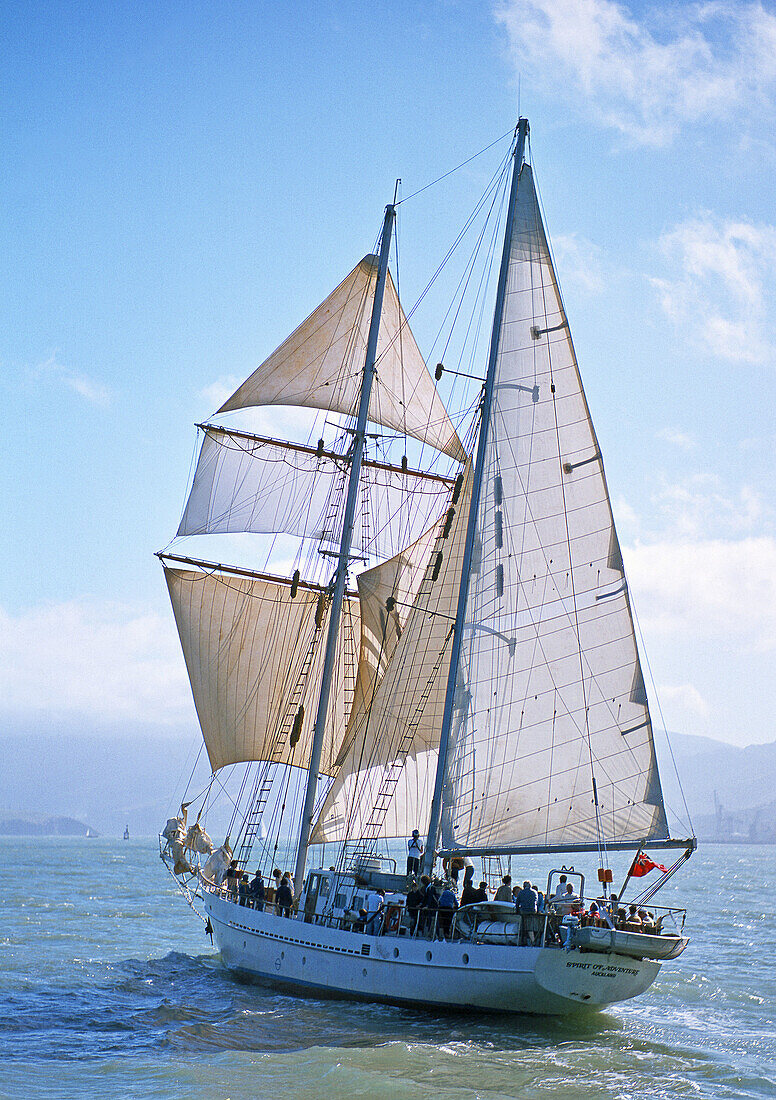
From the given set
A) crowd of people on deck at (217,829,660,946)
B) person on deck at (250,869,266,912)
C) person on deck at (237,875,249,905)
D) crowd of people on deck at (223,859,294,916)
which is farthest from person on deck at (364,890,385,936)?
person on deck at (237,875,249,905)

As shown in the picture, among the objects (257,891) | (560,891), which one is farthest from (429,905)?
(257,891)

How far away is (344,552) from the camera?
34.3 meters

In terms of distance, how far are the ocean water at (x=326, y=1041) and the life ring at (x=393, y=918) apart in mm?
1816

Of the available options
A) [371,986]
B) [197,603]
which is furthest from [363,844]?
[197,603]

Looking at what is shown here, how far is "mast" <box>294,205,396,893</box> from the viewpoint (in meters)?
32.4

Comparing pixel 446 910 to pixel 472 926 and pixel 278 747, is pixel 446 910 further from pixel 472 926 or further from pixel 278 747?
pixel 278 747

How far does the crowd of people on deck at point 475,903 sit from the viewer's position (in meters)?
22.9

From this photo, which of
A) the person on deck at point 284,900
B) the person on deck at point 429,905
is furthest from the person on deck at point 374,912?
the person on deck at point 284,900

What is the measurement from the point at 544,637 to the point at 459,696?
2.40 metres

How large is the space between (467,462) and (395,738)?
812cm

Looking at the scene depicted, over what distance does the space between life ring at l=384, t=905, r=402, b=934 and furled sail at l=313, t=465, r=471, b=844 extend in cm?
579

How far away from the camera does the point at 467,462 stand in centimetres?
3039

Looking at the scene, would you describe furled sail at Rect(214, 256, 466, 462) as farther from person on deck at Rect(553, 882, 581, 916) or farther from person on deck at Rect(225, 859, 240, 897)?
person on deck at Rect(553, 882, 581, 916)

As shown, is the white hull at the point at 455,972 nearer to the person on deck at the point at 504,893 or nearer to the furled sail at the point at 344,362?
the person on deck at the point at 504,893
